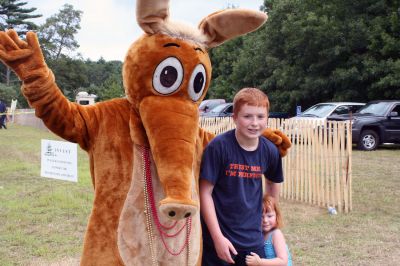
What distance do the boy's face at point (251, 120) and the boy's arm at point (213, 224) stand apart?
367 mm

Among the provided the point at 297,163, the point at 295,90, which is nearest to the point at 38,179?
the point at 297,163

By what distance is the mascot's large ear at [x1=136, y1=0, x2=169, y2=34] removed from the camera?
239cm

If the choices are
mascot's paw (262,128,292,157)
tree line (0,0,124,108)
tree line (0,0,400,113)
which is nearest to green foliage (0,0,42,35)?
tree line (0,0,124,108)

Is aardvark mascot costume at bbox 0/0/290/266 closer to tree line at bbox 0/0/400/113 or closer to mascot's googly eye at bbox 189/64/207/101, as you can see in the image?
mascot's googly eye at bbox 189/64/207/101

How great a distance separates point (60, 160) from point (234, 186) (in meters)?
3.99

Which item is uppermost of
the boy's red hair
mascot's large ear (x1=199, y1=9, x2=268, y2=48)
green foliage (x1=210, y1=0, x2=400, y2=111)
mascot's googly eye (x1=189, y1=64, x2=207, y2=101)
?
green foliage (x1=210, y1=0, x2=400, y2=111)

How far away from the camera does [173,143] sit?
2.31 meters

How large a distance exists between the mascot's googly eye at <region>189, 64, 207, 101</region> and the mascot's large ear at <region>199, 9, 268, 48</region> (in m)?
0.20

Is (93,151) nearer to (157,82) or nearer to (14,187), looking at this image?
(157,82)

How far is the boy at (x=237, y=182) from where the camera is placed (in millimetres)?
2688

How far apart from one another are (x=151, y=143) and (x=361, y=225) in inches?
193

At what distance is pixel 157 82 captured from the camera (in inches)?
95.0

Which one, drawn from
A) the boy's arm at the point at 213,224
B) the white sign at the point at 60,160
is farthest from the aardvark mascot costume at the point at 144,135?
the white sign at the point at 60,160

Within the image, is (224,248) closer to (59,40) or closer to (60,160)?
(60,160)
